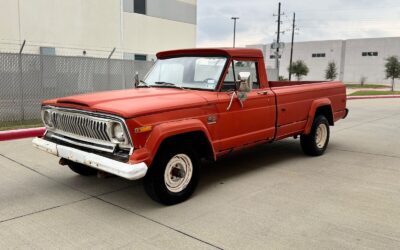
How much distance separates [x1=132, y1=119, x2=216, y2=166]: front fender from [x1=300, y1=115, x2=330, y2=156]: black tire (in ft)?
10.5

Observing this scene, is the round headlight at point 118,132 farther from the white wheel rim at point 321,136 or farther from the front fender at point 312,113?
the white wheel rim at point 321,136

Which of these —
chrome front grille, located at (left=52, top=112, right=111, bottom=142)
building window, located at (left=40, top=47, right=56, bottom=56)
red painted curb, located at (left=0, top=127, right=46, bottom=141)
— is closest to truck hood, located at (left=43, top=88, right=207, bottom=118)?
chrome front grille, located at (left=52, top=112, right=111, bottom=142)

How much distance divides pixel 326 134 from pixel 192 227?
450cm

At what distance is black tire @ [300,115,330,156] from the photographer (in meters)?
7.32

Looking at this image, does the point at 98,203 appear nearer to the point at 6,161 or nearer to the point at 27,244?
the point at 27,244

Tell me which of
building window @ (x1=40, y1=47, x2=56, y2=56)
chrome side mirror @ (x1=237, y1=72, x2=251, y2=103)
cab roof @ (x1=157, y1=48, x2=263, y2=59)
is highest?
building window @ (x1=40, y1=47, x2=56, y2=56)

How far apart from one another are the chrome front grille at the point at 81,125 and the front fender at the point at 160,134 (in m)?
0.47

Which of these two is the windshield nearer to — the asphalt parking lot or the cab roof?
the cab roof

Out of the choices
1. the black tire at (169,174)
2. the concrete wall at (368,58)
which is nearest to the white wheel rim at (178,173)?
the black tire at (169,174)

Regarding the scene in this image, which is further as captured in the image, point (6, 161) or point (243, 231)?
point (6, 161)

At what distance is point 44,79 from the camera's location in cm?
1178

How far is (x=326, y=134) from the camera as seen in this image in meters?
7.70

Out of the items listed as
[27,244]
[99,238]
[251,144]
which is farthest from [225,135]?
[27,244]

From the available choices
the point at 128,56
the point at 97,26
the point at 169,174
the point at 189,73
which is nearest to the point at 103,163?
the point at 169,174
